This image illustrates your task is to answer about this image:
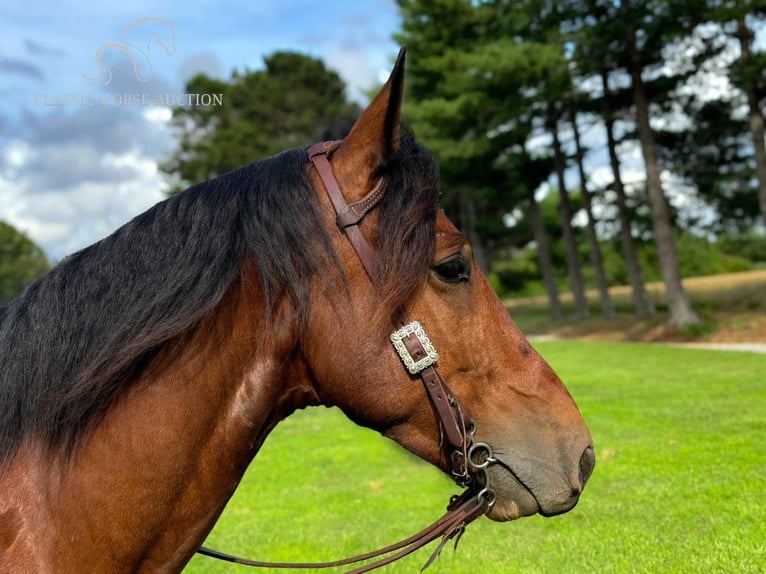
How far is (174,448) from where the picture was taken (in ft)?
5.72

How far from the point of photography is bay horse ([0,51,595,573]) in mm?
1730

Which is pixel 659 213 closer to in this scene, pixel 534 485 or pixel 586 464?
pixel 586 464

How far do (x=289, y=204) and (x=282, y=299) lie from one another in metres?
0.27

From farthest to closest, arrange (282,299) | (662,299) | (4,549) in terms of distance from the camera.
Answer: (662,299)
(282,299)
(4,549)

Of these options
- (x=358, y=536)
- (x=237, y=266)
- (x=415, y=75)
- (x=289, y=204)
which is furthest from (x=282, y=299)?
(x=415, y=75)

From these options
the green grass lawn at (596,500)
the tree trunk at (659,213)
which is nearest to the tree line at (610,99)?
the tree trunk at (659,213)

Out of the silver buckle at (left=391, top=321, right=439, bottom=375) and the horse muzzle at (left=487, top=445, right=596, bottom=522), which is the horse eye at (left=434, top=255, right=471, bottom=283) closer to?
the silver buckle at (left=391, top=321, right=439, bottom=375)

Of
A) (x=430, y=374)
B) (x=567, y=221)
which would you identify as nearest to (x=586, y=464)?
(x=430, y=374)

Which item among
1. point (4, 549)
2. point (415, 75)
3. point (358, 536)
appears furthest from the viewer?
point (415, 75)

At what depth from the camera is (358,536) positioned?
5.58 metres

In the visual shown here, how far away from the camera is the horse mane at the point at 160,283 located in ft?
5.68

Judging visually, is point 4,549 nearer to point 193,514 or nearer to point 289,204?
point 193,514

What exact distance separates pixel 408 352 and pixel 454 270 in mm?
279

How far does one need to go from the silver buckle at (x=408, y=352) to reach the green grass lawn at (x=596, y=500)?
61 cm
